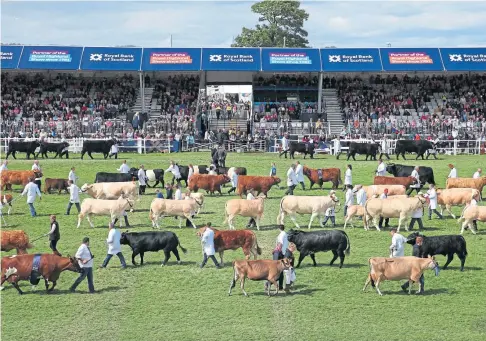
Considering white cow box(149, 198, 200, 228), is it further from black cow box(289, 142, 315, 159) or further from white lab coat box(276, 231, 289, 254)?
black cow box(289, 142, 315, 159)

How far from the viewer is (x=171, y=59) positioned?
51438 millimetres

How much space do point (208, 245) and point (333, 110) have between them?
33629 mm

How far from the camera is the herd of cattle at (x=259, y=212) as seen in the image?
17.2 meters

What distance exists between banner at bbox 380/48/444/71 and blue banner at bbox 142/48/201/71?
467 inches

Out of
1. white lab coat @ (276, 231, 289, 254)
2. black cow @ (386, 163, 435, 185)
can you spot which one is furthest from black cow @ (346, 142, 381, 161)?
white lab coat @ (276, 231, 289, 254)

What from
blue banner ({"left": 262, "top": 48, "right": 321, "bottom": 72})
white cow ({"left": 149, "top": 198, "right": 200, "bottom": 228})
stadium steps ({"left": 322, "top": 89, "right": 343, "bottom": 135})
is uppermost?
blue banner ({"left": 262, "top": 48, "right": 321, "bottom": 72})

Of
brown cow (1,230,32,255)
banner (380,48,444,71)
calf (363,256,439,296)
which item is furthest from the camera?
banner (380,48,444,71)

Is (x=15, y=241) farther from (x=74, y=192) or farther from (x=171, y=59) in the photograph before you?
(x=171, y=59)

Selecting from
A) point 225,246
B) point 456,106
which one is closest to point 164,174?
point 225,246

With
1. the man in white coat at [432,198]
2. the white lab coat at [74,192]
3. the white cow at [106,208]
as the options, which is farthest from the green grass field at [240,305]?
the white lab coat at [74,192]

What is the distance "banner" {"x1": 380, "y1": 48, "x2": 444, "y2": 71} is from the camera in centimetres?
5159

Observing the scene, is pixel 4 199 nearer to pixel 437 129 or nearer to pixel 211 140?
pixel 211 140

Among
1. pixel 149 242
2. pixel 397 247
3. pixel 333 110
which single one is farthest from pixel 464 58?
pixel 149 242

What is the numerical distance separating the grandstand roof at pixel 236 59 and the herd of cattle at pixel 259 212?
784 inches
